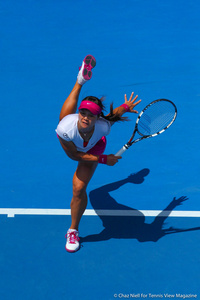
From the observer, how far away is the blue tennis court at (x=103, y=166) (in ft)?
16.5

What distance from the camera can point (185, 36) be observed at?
9.91 metres

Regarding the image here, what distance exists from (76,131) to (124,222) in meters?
1.56

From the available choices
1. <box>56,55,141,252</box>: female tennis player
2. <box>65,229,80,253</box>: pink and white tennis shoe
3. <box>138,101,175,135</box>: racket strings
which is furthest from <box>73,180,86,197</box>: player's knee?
<box>138,101,175,135</box>: racket strings

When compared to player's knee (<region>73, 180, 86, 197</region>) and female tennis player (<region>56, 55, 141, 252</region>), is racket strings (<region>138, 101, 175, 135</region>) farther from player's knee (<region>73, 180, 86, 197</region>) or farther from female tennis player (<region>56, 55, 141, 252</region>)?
player's knee (<region>73, 180, 86, 197</region>)

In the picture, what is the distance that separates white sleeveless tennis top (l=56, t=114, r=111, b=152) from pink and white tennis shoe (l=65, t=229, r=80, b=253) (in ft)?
3.28

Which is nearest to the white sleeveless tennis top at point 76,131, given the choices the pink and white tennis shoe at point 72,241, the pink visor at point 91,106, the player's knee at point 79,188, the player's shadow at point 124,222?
the pink visor at point 91,106

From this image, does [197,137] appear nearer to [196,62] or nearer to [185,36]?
[196,62]

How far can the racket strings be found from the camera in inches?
220

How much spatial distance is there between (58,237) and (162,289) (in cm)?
140

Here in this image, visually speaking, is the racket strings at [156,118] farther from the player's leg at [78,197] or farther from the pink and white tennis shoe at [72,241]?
the pink and white tennis shoe at [72,241]

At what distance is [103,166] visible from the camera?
22.4 ft

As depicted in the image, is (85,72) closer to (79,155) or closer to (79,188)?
(79,155)

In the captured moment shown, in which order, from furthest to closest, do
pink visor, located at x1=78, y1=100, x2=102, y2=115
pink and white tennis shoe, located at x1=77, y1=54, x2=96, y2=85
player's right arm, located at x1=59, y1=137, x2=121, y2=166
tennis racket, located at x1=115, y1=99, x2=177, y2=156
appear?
tennis racket, located at x1=115, y1=99, x2=177, y2=156 < pink and white tennis shoe, located at x1=77, y1=54, x2=96, y2=85 < player's right arm, located at x1=59, y1=137, x2=121, y2=166 < pink visor, located at x1=78, y1=100, x2=102, y2=115

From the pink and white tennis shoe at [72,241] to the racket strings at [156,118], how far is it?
1.46 meters
